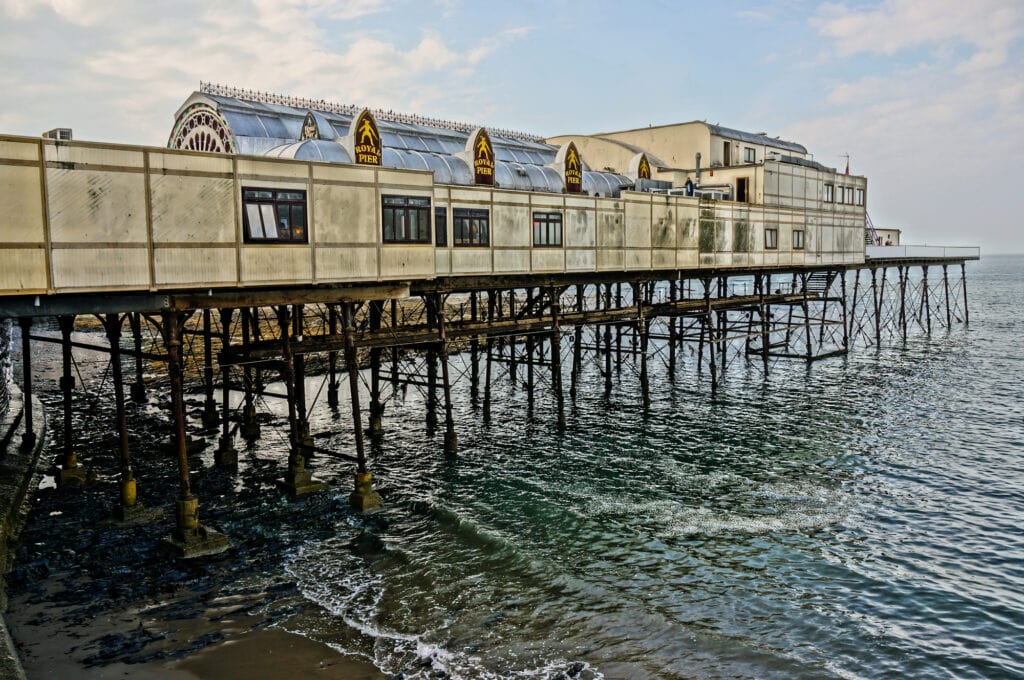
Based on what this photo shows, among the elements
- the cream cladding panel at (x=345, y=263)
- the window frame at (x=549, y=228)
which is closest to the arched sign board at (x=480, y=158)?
the window frame at (x=549, y=228)

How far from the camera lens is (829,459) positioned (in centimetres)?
2600

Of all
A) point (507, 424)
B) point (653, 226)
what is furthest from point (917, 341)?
point (507, 424)

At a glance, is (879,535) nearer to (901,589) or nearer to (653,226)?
(901,589)

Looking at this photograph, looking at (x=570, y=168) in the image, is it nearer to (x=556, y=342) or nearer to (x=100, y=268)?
(x=556, y=342)

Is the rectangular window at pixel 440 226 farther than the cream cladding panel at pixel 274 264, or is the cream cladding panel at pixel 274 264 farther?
the rectangular window at pixel 440 226

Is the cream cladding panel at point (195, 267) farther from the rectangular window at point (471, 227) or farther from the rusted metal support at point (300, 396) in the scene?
the rectangular window at point (471, 227)

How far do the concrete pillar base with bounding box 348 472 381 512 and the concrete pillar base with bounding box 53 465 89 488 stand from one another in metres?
8.25

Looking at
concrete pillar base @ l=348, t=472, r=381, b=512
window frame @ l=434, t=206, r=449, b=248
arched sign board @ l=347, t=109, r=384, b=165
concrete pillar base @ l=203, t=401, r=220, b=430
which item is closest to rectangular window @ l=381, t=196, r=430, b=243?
arched sign board @ l=347, t=109, r=384, b=165

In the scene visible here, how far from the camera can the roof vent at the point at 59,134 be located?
14.9 m

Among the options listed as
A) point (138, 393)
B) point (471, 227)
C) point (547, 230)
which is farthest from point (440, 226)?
point (138, 393)

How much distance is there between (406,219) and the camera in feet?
68.6

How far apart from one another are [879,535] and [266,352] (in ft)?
56.3

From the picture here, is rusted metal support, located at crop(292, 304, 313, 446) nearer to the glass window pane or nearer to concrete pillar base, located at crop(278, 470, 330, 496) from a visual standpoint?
concrete pillar base, located at crop(278, 470, 330, 496)

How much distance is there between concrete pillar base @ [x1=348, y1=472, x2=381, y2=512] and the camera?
20.0m
